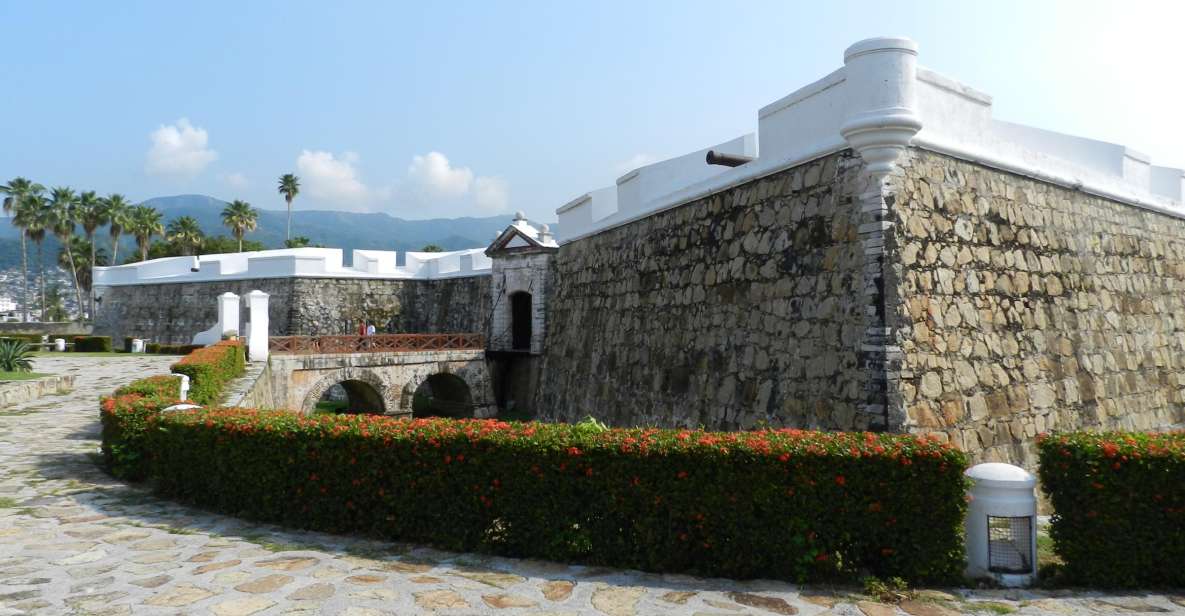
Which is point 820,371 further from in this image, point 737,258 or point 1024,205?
point 1024,205

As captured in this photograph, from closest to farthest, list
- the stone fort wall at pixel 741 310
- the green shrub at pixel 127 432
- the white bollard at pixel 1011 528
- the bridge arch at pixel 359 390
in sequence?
the white bollard at pixel 1011 528 → the green shrub at pixel 127 432 → the stone fort wall at pixel 741 310 → the bridge arch at pixel 359 390

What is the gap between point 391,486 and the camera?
6035 millimetres

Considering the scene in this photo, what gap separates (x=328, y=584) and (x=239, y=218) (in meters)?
54.7

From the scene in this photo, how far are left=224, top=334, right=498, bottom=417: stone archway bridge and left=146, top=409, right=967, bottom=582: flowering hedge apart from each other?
12576mm

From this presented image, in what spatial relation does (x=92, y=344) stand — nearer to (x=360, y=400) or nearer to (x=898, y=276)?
(x=360, y=400)

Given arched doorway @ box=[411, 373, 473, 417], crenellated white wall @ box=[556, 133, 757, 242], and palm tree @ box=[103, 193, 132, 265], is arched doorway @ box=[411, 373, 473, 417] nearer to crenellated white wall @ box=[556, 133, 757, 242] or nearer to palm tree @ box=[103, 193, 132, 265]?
crenellated white wall @ box=[556, 133, 757, 242]

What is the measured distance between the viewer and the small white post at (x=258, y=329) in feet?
65.1

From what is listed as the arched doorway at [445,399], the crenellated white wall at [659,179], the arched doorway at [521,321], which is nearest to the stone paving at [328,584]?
the crenellated white wall at [659,179]

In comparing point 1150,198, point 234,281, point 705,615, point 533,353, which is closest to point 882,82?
point 705,615

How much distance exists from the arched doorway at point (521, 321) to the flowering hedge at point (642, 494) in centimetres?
2056

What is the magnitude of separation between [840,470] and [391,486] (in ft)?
11.9

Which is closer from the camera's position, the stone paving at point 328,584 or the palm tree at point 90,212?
the stone paving at point 328,584

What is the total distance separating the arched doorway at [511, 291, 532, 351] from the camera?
2703 cm

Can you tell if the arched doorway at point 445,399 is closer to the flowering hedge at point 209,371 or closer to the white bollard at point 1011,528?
the flowering hedge at point 209,371
